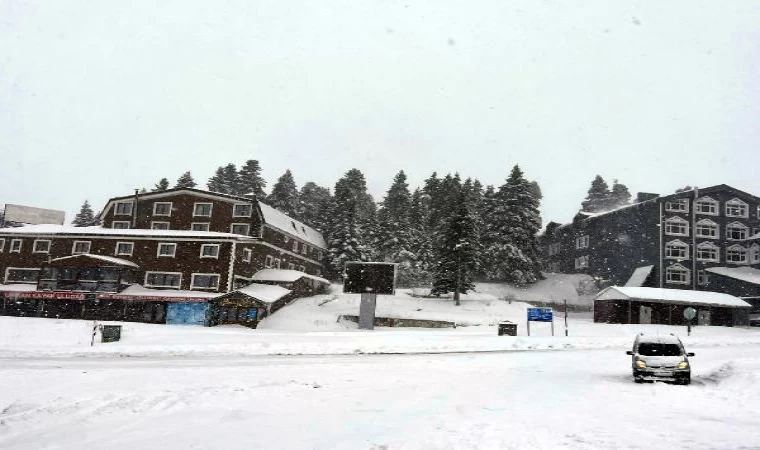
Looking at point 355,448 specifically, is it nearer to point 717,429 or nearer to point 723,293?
point 717,429

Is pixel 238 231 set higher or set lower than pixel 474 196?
lower

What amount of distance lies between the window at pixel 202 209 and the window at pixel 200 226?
0.86 m

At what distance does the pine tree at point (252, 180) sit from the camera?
290 feet

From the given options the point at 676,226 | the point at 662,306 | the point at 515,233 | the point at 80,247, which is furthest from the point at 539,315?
the point at 80,247

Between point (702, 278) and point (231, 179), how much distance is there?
70079 millimetres

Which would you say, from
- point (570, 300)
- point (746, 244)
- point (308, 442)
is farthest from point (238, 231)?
point (746, 244)

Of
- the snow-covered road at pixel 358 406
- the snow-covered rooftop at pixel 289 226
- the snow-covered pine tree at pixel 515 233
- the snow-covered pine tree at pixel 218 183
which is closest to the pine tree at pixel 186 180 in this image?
the snow-covered pine tree at pixel 218 183

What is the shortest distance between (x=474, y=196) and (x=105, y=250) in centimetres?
5053

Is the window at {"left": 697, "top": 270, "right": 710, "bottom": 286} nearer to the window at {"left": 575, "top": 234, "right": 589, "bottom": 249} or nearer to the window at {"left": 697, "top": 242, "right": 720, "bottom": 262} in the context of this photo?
the window at {"left": 697, "top": 242, "right": 720, "bottom": 262}

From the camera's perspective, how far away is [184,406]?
13625 millimetres

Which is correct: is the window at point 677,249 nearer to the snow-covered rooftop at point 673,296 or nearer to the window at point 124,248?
the snow-covered rooftop at point 673,296

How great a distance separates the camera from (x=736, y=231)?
6362 centimetres

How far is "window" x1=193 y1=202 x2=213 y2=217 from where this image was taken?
61.0m

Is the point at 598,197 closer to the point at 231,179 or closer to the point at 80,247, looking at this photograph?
the point at 231,179
